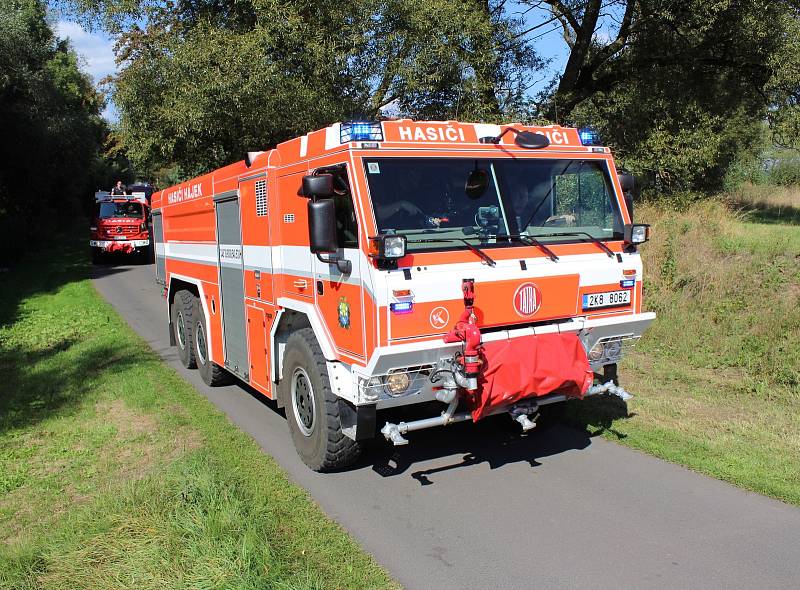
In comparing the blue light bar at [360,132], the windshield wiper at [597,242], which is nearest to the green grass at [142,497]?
the blue light bar at [360,132]

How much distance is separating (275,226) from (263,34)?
8.05m

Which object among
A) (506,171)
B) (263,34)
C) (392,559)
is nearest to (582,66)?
(263,34)

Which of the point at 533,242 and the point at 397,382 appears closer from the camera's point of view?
the point at 397,382

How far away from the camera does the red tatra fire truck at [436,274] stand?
4520 mm

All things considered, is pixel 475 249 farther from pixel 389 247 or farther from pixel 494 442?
pixel 494 442

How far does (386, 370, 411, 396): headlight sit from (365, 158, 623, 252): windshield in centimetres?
88

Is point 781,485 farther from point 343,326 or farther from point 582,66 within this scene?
point 582,66

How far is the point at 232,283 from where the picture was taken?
7.04 metres

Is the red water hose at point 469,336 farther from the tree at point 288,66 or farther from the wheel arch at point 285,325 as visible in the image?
the tree at point 288,66

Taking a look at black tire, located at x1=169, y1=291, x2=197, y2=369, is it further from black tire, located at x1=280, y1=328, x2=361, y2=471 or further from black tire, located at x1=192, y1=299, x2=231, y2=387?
black tire, located at x1=280, y1=328, x2=361, y2=471

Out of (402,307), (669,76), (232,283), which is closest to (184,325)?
(232,283)

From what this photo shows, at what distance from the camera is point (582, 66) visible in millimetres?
17828

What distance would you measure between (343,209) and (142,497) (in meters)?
2.49

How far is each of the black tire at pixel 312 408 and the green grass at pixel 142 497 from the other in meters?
0.34
